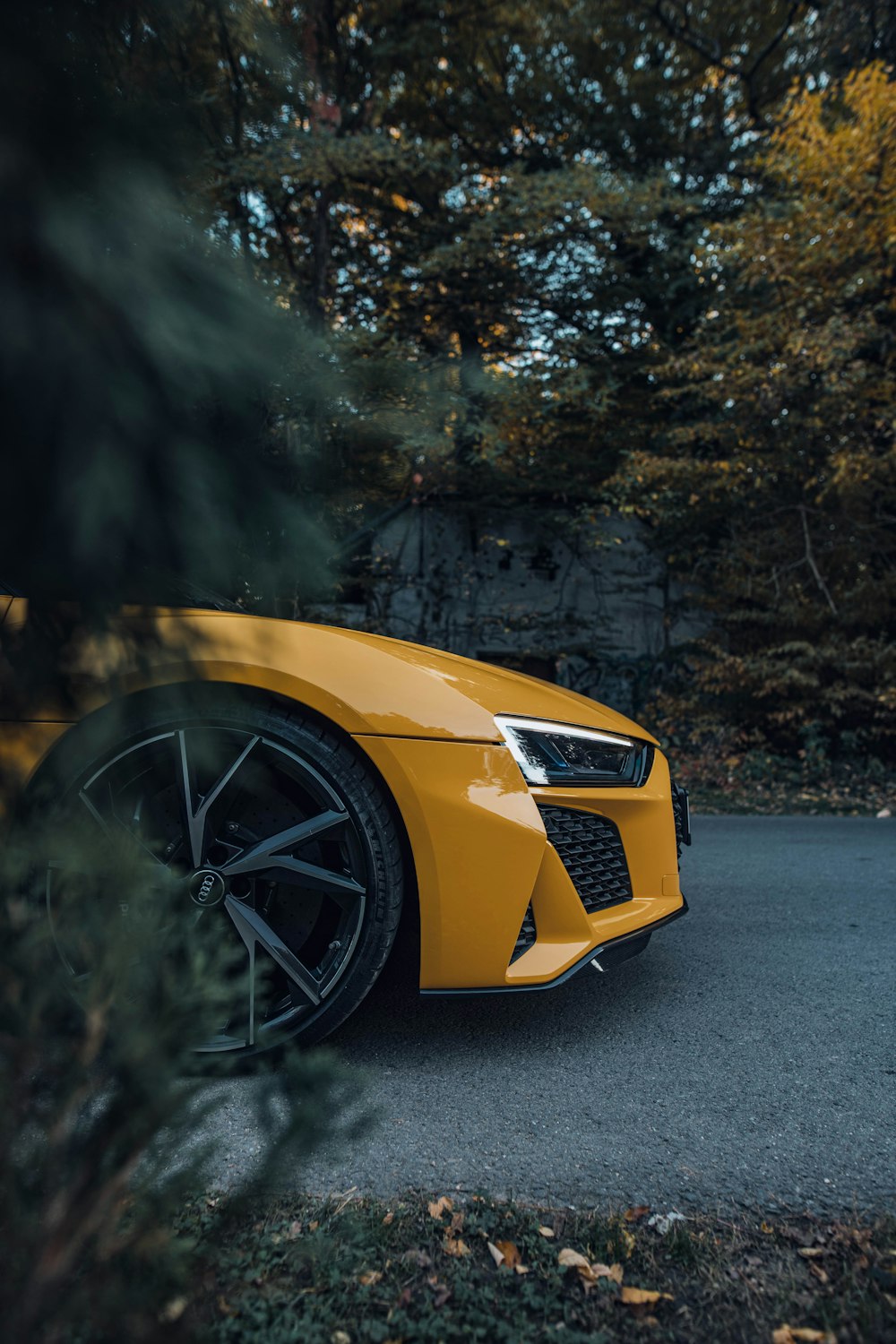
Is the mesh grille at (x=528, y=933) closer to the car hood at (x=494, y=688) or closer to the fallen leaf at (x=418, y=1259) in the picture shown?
the car hood at (x=494, y=688)

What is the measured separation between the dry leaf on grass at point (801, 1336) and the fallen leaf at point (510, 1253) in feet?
1.31

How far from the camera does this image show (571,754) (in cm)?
230

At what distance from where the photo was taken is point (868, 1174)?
64.3 inches

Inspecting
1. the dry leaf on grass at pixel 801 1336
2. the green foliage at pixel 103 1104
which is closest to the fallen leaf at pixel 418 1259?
the dry leaf on grass at pixel 801 1336

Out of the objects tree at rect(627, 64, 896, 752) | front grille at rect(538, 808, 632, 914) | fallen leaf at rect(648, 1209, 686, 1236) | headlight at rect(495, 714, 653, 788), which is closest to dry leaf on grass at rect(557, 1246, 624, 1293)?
fallen leaf at rect(648, 1209, 686, 1236)

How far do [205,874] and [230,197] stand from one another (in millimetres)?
1465

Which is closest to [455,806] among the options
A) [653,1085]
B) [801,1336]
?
[653,1085]

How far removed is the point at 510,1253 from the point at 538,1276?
0.07 m

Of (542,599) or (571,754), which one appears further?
(542,599)

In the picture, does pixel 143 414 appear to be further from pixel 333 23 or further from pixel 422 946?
pixel 422 946

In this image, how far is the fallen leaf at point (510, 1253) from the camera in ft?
4.43

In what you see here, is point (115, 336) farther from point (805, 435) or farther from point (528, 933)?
point (805, 435)

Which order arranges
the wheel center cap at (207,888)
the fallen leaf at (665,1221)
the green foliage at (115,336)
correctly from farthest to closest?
1. the wheel center cap at (207,888)
2. the fallen leaf at (665,1221)
3. the green foliage at (115,336)

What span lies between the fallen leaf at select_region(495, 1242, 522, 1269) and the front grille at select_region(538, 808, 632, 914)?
90cm
